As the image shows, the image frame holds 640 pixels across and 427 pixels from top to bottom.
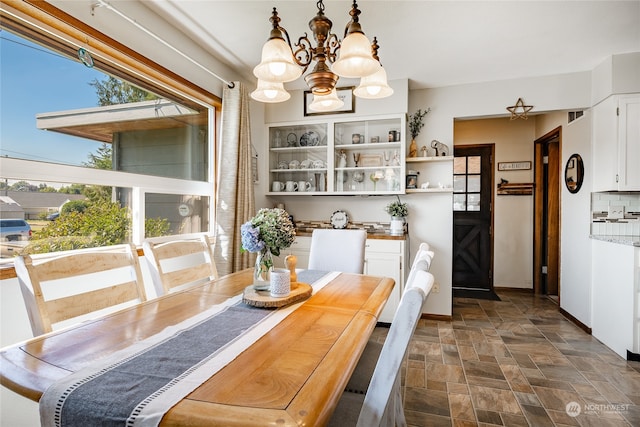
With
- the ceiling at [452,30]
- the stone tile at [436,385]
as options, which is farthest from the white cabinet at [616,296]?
the ceiling at [452,30]

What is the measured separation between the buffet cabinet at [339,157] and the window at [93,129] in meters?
1.19

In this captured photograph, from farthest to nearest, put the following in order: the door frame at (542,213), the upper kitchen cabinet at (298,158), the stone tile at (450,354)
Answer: the door frame at (542,213) → the upper kitchen cabinet at (298,158) → the stone tile at (450,354)

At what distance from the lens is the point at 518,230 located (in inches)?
183

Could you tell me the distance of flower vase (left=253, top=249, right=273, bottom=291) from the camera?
5.16 feet

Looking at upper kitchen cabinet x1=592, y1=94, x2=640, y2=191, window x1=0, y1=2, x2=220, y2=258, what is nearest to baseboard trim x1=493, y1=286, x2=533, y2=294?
upper kitchen cabinet x1=592, y1=94, x2=640, y2=191

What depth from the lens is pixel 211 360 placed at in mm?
927

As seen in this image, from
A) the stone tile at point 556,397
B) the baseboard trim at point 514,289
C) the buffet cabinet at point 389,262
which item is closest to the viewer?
the stone tile at point 556,397

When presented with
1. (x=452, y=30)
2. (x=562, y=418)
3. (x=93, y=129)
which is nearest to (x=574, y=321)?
(x=562, y=418)

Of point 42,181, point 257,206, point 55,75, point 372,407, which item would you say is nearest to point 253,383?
point 372,407

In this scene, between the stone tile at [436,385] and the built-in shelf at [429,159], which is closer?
the stone tile at [436,385]

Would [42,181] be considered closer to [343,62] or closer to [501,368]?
[343,62]

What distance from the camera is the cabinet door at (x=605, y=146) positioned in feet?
9.52

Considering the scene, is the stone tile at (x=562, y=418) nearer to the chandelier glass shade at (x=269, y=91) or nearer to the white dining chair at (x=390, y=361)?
the white dining chair at (x=390, y=361)

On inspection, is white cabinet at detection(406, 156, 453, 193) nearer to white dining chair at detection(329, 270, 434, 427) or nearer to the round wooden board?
the round wooden board
